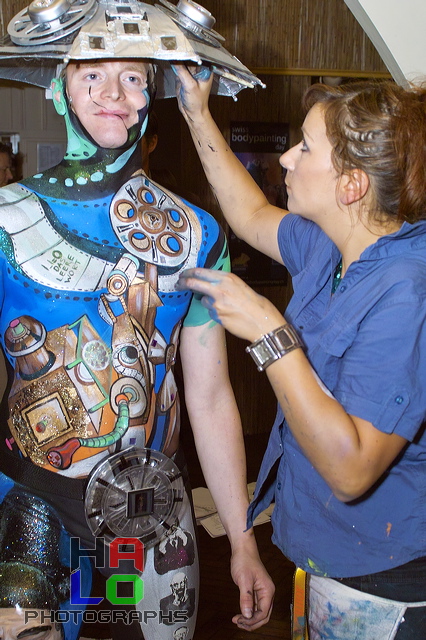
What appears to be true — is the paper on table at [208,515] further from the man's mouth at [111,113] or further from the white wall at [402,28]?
the white wall at [402,28]

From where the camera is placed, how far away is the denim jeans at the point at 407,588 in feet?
4.06

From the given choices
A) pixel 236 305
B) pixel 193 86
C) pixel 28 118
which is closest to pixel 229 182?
pixel 193 86

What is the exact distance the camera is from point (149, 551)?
4.70ft

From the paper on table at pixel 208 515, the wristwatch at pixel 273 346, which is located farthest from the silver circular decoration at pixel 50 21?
the paper on table at pixel 208 515

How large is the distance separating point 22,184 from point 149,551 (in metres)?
0.80

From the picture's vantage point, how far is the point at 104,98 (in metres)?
1.42

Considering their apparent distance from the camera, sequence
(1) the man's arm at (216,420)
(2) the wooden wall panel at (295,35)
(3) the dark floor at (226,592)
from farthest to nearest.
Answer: (2) the wooden wall panel at (295,35)
(3) the dark floor at (226,592)
(1) the man's arm at (216,420)

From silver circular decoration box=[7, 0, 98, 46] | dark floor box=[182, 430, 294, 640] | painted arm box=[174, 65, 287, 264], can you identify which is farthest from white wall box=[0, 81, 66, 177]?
silver circular decoration box=[7, 0, 98, 46]

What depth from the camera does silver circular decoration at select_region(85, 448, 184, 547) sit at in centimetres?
137

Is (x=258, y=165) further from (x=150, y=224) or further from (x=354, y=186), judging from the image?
(x=354, y=186)

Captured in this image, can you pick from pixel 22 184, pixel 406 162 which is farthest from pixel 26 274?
pixel 406 162

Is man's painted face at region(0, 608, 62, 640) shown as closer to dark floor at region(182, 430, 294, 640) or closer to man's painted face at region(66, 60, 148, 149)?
man's painted face at region(66, 60, 148, 149)

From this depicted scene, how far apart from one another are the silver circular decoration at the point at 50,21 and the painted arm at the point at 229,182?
319mm

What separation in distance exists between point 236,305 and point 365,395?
0.81ft
